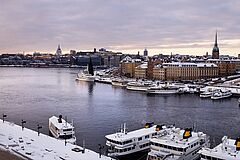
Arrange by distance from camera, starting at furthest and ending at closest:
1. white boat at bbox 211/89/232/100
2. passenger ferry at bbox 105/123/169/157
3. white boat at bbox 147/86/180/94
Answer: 1. white boat at bbox 147/86/180/94
2. white boat at bbox 211/89/232/100
3. passenger ferry at bbox 105/123/169/157

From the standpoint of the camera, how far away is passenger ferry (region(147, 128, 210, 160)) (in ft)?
37.6

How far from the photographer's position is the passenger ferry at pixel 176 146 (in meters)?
11.5

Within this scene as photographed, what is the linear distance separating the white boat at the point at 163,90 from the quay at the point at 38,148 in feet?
69.5

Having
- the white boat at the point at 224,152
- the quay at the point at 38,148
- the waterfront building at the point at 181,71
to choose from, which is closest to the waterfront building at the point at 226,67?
the waterfront building at the point at 181,71

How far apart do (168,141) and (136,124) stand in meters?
6.27

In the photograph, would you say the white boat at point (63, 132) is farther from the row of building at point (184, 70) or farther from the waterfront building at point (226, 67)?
the waterfront building at point (226, 67)

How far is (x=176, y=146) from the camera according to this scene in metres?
11.5

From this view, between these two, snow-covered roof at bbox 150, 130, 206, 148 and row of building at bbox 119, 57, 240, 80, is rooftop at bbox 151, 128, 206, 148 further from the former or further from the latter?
row of building at bbox 119, 57, 240, 80

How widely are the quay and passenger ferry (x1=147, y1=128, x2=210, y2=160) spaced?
2.05 metres

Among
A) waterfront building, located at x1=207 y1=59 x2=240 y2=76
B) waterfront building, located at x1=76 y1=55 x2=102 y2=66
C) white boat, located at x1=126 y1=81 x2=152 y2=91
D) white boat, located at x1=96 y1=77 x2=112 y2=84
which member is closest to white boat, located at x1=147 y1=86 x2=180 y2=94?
white boat, located at x1=126 y1=81 x2=152 y2=91

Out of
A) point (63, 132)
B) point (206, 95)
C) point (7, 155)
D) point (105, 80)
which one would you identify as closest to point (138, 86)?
point (206, 95)

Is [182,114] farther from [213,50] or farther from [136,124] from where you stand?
[213,50]

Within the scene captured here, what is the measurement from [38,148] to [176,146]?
4.64 meters

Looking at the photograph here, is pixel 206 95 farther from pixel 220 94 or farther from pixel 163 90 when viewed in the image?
pixel 163 90
